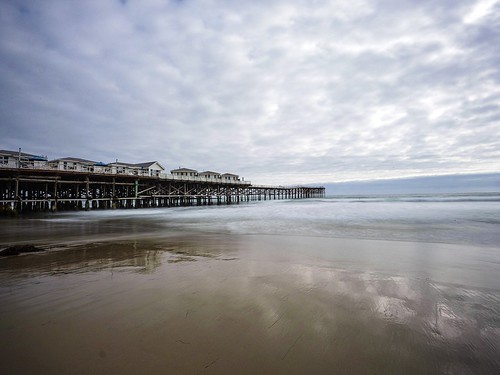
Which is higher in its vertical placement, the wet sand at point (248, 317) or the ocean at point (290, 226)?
the wet sand at point (248, 317)

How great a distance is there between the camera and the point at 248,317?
9.86 ft

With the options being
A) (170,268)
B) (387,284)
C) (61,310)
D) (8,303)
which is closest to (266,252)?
(170,268)

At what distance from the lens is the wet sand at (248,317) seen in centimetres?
214

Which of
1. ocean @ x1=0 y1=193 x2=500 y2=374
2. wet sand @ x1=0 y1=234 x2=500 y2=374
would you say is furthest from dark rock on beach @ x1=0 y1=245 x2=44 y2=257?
wet sand @ x1=0 y1=234 x2=500 y2=374

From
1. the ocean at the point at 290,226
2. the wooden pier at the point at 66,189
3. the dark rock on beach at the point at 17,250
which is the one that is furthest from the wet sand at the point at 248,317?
the wooden pier at the point at 66,189

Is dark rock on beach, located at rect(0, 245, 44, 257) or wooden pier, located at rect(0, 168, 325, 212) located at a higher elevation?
wooden pier, located at rect(0, 168, 325, 212)

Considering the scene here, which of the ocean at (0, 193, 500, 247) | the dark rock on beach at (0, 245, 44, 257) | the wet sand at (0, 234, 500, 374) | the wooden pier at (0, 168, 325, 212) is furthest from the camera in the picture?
the wooden pier at (0, 168, 325, 212)

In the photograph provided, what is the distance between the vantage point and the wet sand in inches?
84.1

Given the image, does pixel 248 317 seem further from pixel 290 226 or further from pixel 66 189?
pixel 66 189

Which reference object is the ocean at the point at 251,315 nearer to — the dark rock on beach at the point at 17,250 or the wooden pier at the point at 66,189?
the dark rock on beach at the point at 17,250

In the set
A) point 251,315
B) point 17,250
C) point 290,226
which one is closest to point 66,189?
point 17,250

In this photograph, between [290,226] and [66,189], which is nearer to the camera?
[290,226]

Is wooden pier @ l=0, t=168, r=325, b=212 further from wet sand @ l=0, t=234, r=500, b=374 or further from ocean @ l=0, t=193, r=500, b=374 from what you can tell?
wet sand @ l=0, t=234, r=500, b=374

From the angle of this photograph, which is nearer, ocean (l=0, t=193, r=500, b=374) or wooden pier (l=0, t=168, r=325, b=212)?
ocean (l=0, t=193, r=500, b=374)
